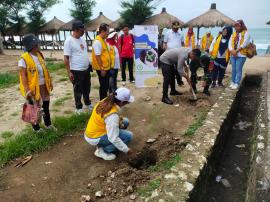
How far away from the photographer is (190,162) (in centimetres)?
336

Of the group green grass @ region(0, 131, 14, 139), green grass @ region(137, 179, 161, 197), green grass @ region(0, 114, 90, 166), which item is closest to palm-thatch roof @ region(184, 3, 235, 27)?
green grass @ region(0, 114, 90, 166)

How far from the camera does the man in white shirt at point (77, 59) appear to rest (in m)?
4.69

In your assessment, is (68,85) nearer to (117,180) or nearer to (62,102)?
(62,102)

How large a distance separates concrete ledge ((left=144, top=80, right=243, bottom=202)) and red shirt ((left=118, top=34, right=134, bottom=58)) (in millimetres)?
3369

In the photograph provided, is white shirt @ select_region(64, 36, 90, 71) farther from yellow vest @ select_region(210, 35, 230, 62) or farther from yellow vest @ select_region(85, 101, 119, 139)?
yellow vest @ select_region(210, 35, 230, 62)

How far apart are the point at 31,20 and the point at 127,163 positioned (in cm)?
2656

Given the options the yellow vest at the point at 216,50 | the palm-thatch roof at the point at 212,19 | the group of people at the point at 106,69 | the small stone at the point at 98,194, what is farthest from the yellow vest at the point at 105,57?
the palm-thatch roof at the point at 212,19

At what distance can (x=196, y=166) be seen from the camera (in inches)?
129

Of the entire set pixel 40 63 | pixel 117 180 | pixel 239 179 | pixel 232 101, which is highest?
pixel 40 63

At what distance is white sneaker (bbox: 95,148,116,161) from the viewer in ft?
12.2

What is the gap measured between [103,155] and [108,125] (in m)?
0.60

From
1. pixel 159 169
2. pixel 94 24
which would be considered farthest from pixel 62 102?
pixel 94 24

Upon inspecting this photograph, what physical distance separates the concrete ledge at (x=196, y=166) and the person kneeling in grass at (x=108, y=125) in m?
0.78

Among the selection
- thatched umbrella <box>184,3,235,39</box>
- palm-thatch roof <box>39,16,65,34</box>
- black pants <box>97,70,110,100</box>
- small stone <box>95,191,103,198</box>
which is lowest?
small stone <box>95,191,103,198</box>
